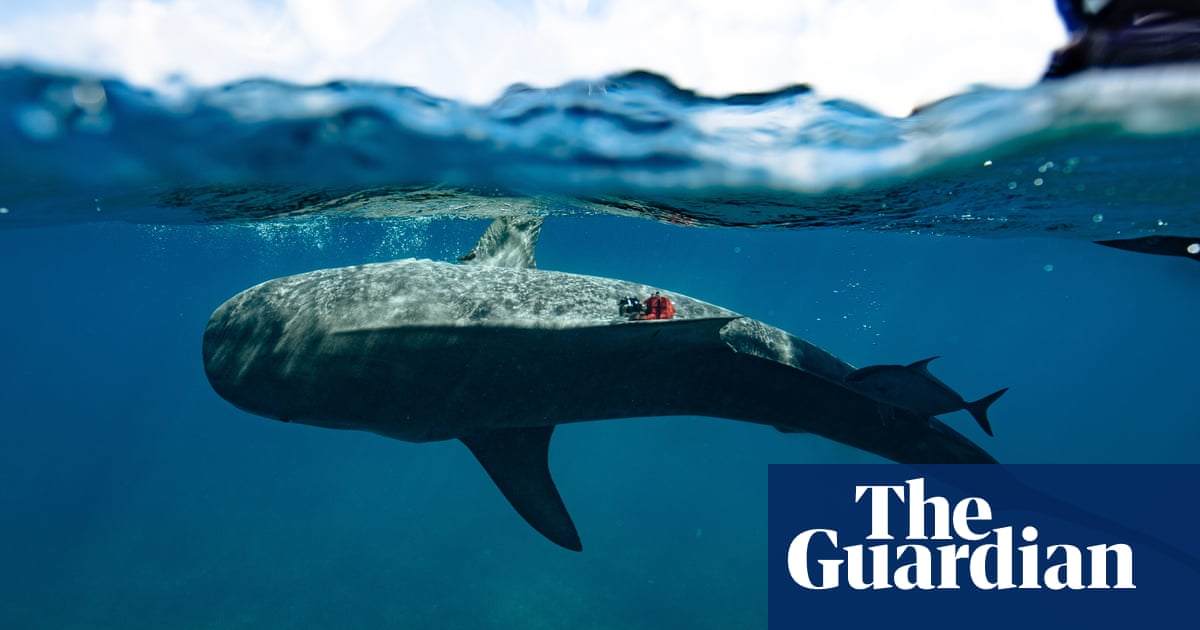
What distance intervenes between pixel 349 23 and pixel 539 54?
158 cm

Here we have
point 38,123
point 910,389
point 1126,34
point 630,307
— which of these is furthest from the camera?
point 38,123

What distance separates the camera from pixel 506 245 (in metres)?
6.85

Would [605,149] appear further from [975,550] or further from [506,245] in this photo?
[975,550]

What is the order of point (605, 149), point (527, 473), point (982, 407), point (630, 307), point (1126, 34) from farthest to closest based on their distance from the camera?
point (605, 149) → point (527, 473) → point (982, 407) → point (630, 307) → point (1126, 34)

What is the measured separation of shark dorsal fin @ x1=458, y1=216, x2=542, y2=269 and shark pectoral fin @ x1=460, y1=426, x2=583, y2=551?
213 centimetres

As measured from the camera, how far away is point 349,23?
464cm

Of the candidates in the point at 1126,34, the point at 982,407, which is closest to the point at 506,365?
the point at 982,407

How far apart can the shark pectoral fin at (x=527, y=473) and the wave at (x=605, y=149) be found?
138 inches

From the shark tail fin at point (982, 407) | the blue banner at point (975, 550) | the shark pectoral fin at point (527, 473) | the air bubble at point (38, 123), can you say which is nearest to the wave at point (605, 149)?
the air bubble at point (38, 123)

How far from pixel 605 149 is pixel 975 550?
26.8 feet

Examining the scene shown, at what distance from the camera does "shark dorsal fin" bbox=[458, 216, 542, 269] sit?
6.66 meters

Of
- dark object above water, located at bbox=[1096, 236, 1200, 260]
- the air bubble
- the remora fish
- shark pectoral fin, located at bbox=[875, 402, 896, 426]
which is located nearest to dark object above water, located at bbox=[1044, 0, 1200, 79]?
the remora fish

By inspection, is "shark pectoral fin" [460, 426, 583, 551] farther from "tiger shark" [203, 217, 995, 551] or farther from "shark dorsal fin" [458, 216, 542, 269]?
"shark dorsal fin" [458, 216, 542, 269]

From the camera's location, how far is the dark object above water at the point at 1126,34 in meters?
3.99
